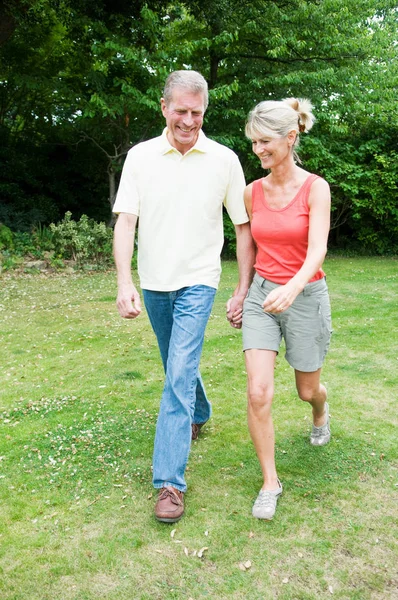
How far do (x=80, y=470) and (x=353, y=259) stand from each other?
504 inches

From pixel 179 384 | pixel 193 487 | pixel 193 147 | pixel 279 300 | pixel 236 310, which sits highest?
pixel 193 147

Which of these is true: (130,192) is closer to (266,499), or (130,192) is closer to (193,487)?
(193,487)

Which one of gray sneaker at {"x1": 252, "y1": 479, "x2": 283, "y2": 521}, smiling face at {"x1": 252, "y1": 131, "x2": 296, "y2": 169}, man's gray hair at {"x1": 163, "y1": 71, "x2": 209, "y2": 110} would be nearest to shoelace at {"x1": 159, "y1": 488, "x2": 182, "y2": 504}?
gray sneaker at {"x1": 252, "y1": 479, "x2": 283, "y2": 521}

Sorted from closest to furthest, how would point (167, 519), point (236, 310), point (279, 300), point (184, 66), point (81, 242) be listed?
point (279, 300) → point (167, 519) → point (236, 310) → point (81, 242) → point (184, 66)

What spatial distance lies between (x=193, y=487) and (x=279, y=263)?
135 centimetres

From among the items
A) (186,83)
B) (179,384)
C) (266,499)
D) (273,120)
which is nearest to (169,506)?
(266,499)

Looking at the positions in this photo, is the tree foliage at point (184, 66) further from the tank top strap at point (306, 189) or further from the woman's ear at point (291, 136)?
the tank top strap at point (306, 189)

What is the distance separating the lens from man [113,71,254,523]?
10.2ft

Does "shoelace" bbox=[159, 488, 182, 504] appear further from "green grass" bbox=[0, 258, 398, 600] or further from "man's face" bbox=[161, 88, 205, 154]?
"man's face" bbox=[161, 88, 205, 154]

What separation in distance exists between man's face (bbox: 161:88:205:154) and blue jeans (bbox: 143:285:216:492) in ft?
2.70

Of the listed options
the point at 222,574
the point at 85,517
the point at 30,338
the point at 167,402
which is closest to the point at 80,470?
the point at 85,517

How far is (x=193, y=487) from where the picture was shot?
3.33m

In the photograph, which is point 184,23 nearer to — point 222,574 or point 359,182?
point 359,182

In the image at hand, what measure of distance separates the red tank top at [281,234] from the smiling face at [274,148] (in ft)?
0.58
